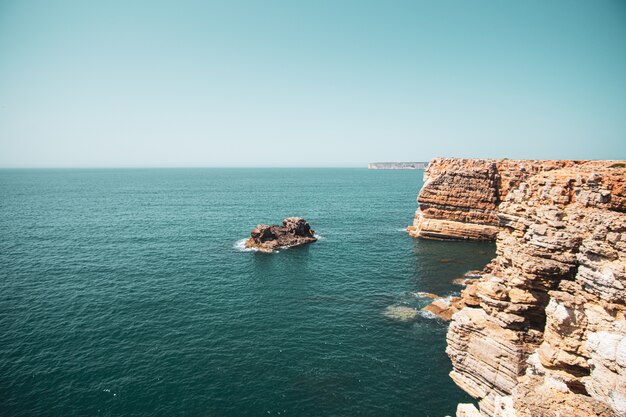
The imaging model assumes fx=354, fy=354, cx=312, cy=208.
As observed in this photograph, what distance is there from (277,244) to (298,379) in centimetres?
4900

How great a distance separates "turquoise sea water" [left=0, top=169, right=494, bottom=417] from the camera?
3378 cm

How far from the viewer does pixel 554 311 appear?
20.8 meters

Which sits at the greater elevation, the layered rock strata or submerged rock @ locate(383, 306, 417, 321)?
the layered rock strata

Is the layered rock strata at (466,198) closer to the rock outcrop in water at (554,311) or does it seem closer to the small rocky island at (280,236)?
the small rocky island at (280,236)

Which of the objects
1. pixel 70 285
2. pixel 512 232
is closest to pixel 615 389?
pixel 512 232

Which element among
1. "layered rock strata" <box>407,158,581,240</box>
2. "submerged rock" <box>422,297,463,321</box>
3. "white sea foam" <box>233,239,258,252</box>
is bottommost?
"submerged rock" <box>422,297,463,321</box>

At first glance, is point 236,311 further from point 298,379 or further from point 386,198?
point 386,198

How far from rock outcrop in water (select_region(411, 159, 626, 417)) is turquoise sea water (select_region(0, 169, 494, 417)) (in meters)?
9.52

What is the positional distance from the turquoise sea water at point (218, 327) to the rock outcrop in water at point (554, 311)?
952cm

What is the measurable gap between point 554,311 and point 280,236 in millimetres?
70483

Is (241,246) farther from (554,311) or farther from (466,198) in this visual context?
(554,311)

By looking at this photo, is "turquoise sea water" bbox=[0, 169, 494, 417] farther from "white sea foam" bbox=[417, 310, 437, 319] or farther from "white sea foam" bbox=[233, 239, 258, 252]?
"white sea foam" bbox=[233, 239, 258, 252]

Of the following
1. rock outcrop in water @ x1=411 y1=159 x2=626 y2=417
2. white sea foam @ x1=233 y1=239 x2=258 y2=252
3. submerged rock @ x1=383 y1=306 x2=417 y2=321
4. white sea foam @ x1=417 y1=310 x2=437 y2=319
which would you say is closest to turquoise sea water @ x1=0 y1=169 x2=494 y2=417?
white sea foam @ x1=417 y1=310 x2=437 y2=319

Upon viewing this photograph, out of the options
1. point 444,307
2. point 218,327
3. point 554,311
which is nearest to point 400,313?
point 444,307
